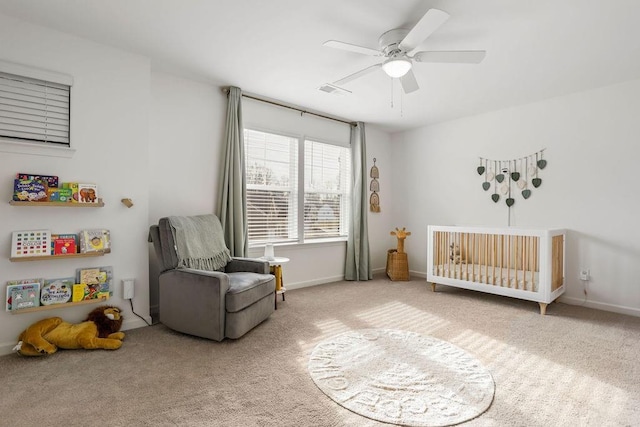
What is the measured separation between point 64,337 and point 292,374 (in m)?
1.67

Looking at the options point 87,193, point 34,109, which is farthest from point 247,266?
point 34,109

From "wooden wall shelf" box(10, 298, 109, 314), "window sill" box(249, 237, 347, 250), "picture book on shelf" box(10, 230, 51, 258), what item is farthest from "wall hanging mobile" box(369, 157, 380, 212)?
"picture book on shelf" box(10, 230, 51, 258)

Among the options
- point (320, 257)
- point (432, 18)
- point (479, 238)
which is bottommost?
point (320, 257)

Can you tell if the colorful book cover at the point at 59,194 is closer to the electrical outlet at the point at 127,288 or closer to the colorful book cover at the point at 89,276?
the colorful book cover at the point at 89,276

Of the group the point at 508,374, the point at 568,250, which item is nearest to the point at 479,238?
the point at 568,250

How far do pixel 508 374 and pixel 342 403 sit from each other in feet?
3.61

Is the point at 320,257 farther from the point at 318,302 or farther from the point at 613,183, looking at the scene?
the point at 613,183

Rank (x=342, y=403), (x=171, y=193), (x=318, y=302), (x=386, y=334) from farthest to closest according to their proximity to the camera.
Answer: (x=318, y=302)
(x=171, y=193)
(x=386, y=334)
(x=342, y=403)

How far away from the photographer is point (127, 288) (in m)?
2.73

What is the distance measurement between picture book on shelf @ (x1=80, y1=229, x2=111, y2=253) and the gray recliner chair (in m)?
0.32

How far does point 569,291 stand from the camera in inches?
144

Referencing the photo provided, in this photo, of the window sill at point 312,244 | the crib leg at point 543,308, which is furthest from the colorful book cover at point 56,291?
the crib leg at point 543,308

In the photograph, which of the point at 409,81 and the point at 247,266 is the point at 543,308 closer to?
the point at 409,81

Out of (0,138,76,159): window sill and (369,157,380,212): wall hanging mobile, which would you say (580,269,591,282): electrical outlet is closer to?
(369,157,380,212): wall hanging mobile
